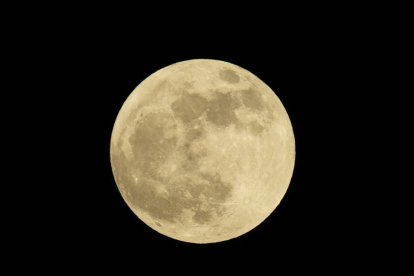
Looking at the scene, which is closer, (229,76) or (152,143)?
(152,143)

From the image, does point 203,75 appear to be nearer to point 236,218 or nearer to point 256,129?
point 256,129

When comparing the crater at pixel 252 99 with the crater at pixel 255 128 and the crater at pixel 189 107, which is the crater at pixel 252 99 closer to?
the crater at pixel 255 128

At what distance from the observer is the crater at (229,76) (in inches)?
187

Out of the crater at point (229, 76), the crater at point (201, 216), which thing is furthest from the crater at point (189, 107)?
the crater at point (201, 216)

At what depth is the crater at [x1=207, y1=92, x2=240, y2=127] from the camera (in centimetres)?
436

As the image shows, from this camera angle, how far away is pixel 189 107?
4.42 m

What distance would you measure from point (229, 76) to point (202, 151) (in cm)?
114

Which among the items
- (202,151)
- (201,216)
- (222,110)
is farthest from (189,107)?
(201,216)

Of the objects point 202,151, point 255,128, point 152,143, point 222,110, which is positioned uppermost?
point 222,110

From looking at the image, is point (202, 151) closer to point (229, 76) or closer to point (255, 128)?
point (255, 128)

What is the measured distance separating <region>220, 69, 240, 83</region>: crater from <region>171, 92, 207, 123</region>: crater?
508mm

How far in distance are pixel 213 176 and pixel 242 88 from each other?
3.98ft

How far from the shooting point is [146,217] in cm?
496

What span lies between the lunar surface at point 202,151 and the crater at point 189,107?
1 centimetres
